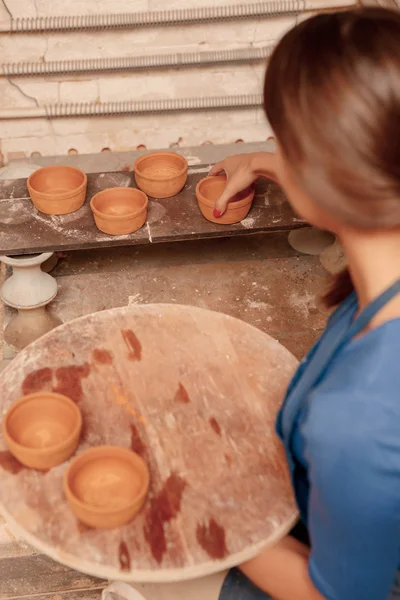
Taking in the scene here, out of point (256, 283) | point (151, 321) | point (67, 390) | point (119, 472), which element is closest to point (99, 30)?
point (256, 283)

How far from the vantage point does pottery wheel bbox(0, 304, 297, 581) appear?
4.10 feet

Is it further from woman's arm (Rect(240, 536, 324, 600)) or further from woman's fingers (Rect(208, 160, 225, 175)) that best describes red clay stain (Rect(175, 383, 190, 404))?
woman's fingers (Rect(208, 160, 225, 175))

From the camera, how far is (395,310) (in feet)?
3.68

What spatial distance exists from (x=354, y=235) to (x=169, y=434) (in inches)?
25.3

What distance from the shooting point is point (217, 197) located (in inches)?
110

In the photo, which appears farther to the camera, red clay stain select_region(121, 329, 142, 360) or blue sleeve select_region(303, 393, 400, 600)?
red clay stain select_region(121, 329, 142, 360)

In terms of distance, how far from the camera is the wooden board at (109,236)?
262cm

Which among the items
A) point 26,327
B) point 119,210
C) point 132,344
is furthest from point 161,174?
point 132,344

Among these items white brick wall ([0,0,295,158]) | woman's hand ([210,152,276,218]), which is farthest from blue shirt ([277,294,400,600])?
white brick wall ([0,0,295,158])

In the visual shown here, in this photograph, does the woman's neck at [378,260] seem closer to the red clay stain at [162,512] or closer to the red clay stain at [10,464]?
the red clay stain at [162,512]

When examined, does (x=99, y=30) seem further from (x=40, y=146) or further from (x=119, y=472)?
(x=119, y=472)

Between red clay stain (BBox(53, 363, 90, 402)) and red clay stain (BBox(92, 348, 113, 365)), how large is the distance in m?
0.03

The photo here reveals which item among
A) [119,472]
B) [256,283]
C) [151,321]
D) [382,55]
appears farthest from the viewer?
[256,283]

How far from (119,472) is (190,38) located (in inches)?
116
